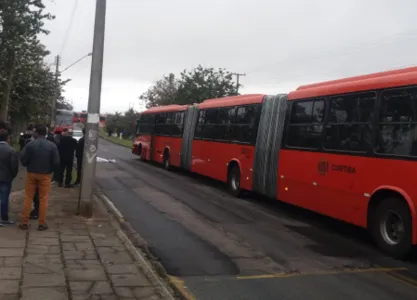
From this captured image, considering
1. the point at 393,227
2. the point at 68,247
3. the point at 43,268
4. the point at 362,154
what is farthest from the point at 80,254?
the point at 362,154

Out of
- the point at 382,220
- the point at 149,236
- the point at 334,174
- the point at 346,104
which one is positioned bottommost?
the point at 149,236

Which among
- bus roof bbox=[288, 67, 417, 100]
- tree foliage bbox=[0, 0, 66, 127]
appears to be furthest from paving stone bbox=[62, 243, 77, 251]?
tree foliage bbox=[0, 0, 66, 127]

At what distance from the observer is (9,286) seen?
521cm

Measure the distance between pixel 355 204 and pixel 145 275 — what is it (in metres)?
4.44

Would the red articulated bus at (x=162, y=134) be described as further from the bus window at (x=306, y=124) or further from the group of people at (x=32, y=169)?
the group of people at (x=32, y=169)

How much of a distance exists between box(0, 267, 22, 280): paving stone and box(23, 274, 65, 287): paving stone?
0.35ft

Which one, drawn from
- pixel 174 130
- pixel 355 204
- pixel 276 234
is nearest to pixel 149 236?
pixel 276 234

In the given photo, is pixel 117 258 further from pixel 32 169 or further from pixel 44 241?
pixel 32 169

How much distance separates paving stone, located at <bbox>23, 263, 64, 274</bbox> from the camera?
19.0 feet

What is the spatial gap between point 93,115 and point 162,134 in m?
14.1

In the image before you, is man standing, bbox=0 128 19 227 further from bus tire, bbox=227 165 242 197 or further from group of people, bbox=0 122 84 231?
bus tire, bbox=227 165 242 197

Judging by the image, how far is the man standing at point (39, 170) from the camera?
8.05m

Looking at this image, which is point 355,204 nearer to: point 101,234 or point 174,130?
point 101,234

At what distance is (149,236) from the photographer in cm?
860
